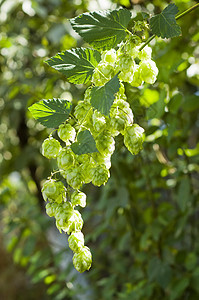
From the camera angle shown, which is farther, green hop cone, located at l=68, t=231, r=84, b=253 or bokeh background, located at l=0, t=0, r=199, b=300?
bokeh background, located at l=0, t=0, r=199, b=300

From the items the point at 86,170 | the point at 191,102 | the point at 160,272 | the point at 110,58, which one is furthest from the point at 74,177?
the point at 160,272

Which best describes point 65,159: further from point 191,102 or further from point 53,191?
point 191,102

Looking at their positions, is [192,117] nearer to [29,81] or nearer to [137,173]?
[137,173]

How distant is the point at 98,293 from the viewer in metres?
1.42

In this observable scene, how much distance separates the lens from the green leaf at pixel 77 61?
372mm

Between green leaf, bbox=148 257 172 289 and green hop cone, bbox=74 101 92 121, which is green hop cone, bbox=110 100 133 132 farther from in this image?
green leaf, bbox=148 257 172 289

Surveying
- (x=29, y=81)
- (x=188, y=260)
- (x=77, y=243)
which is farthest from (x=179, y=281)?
(x=29, y=81)

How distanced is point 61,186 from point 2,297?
2.52 m

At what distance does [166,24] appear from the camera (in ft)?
1.22

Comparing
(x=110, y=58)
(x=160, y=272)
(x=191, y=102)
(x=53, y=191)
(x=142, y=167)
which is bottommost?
(x=160, y=272)

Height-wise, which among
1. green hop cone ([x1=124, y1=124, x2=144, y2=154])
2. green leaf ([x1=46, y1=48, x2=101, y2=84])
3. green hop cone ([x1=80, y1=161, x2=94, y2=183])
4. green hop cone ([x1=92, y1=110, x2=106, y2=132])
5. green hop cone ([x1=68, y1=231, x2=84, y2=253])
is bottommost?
green hop cone ([x1=68, y1=231, x2=84, y2=253])

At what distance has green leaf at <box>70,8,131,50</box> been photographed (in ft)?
1.23

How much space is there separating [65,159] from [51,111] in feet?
0.21

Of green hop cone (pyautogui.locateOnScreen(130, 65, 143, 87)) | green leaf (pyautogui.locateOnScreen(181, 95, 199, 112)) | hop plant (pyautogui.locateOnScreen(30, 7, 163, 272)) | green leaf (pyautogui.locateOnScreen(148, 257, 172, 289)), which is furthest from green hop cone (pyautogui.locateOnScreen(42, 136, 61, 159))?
green leaf (pyautogui.locateOnScreen(148, 257, 172, 289))
